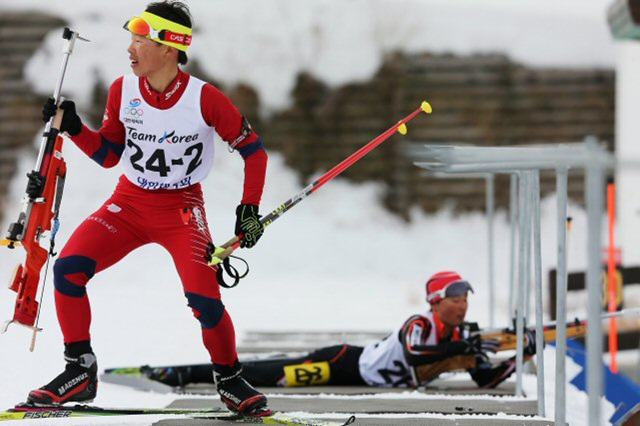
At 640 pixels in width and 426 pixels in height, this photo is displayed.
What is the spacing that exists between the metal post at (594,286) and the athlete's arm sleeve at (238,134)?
6.07ft

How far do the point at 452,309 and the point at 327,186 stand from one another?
9134mm

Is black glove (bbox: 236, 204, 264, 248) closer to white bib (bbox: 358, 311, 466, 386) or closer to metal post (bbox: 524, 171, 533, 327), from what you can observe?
metal post (bbox: 524, 171, 533, 327)

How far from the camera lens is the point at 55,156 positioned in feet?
13.7

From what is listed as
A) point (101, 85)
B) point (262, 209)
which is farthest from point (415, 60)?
point (101, 85)

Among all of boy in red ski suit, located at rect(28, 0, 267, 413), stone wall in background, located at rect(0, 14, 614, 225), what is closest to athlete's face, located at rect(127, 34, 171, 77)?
boy in red ski suit, located at rect(28, 0, 267, 413)

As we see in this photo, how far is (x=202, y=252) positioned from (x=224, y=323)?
10.6 inches

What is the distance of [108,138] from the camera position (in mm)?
4270

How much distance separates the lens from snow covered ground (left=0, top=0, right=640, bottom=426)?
41.6 feet

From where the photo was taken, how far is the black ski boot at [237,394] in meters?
4.05

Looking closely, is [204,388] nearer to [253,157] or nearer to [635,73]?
[253,157]

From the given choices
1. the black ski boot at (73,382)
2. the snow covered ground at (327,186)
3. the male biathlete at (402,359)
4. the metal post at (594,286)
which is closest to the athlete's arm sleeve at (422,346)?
the male biathlete at (402,359)

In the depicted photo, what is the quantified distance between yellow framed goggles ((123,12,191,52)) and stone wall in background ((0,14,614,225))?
1007 centimetres

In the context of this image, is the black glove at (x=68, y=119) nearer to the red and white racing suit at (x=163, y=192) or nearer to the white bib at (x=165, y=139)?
the red and white racing suit at (x=163, y=192)

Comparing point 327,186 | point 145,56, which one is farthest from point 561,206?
point 327,186
